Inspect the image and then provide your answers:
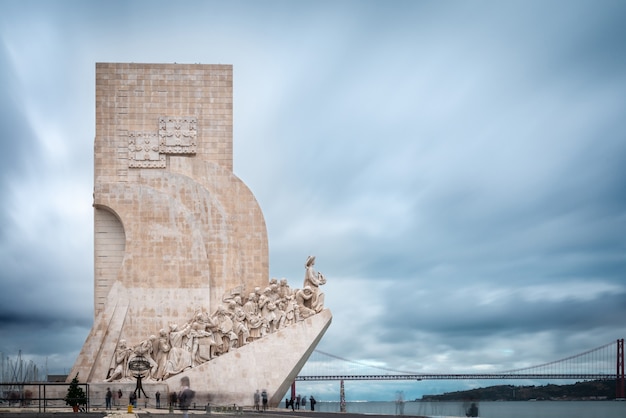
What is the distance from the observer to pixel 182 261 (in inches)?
1139

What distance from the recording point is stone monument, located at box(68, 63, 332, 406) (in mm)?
27578

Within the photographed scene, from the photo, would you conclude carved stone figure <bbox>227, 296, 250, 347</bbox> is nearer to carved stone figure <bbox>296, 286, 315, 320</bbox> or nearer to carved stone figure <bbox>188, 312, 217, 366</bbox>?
carved stone figure <bbox>188, 312, 217, 366</bbox>

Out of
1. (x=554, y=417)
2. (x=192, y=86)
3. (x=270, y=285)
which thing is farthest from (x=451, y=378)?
(x=192, y=86)

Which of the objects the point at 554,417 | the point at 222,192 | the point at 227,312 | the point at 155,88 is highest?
the point at 155,88

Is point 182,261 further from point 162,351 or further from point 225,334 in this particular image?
point 162,351

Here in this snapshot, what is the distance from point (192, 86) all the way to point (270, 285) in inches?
247

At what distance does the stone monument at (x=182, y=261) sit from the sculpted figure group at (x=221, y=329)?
0.10 ft

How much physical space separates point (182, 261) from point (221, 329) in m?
2.32

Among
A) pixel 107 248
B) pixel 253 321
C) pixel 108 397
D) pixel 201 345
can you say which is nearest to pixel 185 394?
pixel 201 345

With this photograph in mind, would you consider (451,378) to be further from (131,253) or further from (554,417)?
(131,253)

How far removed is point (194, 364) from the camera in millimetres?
27484

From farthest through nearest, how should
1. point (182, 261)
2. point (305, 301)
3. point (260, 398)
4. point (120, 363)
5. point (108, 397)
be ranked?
point (182, 261), point (305, 301), point (120, 363), point (260, 398), point (108, 397)

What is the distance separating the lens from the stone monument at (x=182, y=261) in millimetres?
27578

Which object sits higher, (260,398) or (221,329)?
(221,329)
